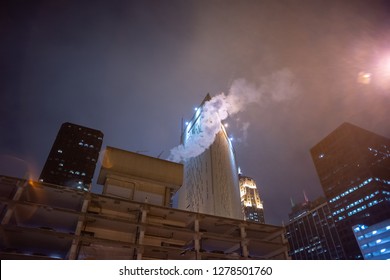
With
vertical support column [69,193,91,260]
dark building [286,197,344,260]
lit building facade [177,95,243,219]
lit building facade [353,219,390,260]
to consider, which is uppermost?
dark building [286,197,344,260]

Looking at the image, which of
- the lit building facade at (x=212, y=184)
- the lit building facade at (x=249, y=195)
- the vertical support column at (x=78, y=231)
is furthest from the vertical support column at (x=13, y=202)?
the lit building facade at (x=249, y=195)

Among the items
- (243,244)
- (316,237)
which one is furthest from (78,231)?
(316,237)

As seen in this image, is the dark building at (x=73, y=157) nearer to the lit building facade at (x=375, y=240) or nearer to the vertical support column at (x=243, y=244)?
the vertical support column at (x=243, y=244)

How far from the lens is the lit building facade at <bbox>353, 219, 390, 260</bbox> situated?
93500mm

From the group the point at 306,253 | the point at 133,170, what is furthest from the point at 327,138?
the point at 133,170

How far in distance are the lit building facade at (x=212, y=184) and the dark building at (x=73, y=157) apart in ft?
275

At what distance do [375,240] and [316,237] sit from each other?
213ft

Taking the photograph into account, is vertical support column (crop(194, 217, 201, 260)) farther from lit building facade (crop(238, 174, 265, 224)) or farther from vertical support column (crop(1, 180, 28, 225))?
lit building facade (crop(238, 174, 265, 224))

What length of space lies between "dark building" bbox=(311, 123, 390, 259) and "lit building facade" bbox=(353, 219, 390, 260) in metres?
15.5

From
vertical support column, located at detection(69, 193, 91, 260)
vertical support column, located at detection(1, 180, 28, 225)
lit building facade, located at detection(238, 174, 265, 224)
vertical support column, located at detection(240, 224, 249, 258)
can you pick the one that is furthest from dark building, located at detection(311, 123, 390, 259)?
vertical support column, located at detection(1, 180, 28, 225)

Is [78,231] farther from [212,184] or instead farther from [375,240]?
[375,240]
